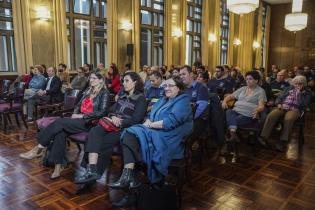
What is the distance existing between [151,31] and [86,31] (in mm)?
2402

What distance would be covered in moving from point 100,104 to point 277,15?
1606 centimetres

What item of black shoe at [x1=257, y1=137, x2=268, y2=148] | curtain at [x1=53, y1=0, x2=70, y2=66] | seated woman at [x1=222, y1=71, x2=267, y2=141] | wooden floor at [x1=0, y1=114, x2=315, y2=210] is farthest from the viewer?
curtain at [x1=53, y1=0, x2=70, y2=66]

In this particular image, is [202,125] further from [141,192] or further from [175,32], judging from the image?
[175,32]

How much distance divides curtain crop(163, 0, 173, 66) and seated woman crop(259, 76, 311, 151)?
5.89 m

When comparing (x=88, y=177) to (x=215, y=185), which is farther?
(x=215, y=185)

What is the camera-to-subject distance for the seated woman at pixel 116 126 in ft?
8.99

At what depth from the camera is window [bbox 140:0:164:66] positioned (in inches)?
370

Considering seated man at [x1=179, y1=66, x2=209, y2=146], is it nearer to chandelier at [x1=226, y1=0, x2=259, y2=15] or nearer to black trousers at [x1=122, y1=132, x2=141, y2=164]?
black trousers at [x1=122, y1=132, x2=141, y2=164]

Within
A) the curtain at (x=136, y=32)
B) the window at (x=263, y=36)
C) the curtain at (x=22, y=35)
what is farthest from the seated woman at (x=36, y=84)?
the window at (x=263, y=36)

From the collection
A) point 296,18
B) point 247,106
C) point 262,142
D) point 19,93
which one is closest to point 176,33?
point 296,18

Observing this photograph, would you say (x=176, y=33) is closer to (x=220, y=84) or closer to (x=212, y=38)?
(x=212, y=38)

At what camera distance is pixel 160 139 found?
255 cm

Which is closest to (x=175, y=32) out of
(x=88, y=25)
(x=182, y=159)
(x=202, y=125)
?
(x=88, y=25)

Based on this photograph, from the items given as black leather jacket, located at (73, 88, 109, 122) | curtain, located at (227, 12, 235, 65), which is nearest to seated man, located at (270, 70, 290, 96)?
black leather jacket, located at (73, 88, 109, 122)
